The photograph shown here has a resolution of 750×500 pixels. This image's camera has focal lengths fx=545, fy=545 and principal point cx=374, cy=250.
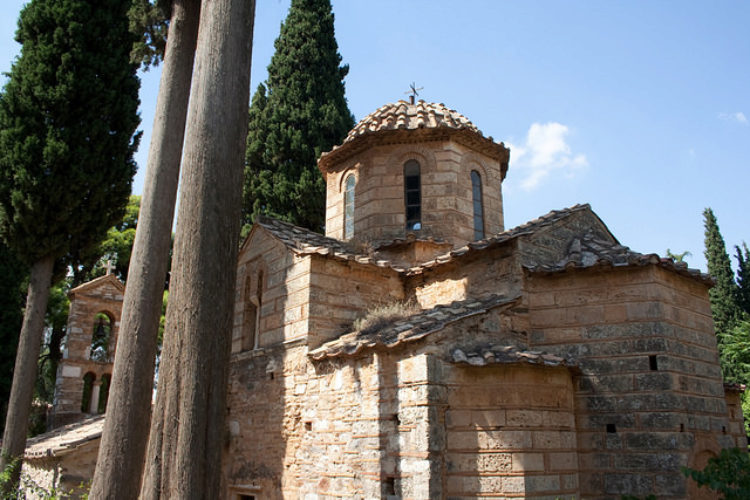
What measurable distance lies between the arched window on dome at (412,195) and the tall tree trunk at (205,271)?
18.8 ft

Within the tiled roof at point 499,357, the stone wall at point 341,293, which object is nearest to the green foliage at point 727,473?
the tiled roof at point 499,357

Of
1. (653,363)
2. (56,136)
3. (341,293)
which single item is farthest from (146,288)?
(653,363)

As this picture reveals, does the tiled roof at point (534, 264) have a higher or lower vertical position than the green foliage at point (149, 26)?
lower

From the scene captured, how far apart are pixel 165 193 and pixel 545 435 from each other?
5784mm

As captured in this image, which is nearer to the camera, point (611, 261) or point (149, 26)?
point (611, 261)

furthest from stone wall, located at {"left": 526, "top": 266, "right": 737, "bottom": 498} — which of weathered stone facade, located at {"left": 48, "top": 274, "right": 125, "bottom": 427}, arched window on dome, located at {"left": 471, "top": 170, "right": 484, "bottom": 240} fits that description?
weathered stone facade, located at {"left": 48, "top": 274, "right": 125, "bottom": 427}

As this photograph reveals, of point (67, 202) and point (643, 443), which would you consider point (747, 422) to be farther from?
point (67, 202)

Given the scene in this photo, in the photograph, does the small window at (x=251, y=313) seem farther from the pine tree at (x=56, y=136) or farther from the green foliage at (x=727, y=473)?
the green foliage at (x=727, y=473)

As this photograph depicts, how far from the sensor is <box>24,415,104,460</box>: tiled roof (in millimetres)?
9738

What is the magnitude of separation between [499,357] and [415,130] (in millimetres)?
5785

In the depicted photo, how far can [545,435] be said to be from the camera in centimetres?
641

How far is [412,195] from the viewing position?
1091 centimetres

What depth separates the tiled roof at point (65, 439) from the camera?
9.74m

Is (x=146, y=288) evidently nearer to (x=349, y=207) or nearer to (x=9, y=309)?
(x=349, y=207)
